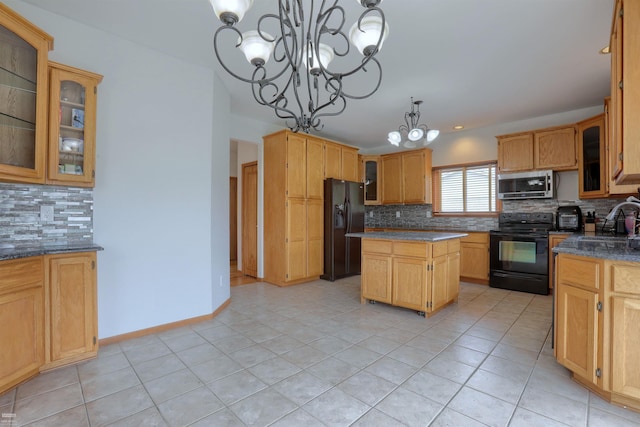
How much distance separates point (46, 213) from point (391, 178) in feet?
17.3

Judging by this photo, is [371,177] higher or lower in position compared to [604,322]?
higher

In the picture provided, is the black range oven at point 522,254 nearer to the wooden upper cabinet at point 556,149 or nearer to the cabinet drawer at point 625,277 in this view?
the wooden upper cabinet at point 556,149

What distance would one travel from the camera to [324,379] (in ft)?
6.70

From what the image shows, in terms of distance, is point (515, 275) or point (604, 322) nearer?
point (604, 322)

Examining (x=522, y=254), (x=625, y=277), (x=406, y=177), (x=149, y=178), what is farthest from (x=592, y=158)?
(x=149, y=178)

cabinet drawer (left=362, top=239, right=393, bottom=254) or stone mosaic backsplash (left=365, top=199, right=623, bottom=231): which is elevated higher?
stone mosaic backsplash (left=365, top=199, right=623, bottom=231)

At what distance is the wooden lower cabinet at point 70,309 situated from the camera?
7.02ft

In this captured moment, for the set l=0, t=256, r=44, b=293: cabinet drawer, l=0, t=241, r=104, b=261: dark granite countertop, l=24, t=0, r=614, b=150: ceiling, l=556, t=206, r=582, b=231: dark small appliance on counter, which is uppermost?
l=24, t=0, r=614, b=150: ceiling

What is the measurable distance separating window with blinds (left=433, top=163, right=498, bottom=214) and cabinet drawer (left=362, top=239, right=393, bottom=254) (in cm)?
267

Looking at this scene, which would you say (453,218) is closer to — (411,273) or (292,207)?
(411,273)

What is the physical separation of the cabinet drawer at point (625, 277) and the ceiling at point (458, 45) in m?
1.91

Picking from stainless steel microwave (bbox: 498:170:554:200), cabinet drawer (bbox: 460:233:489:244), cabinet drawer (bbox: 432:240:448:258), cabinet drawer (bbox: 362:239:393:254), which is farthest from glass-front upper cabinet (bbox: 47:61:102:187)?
stainless steel microwave (bbox: 498:170:554:200)

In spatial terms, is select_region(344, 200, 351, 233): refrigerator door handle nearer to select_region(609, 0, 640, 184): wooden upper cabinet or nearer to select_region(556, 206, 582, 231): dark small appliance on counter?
select_region(556, 206, 582, 231): dark small appliance on counter

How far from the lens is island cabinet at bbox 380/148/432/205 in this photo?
18.5 ft
